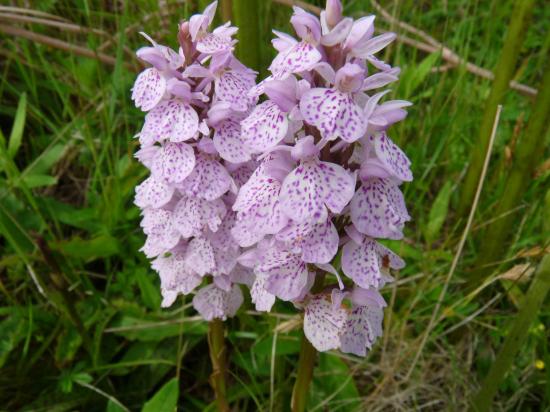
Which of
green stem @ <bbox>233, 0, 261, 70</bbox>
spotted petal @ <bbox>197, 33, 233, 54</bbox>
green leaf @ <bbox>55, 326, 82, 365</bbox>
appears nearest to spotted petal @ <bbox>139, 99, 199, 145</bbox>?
spotted petal @ <bbox>197, 33, 233, 54</bbox>

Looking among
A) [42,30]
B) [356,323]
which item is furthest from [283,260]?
[42,30]

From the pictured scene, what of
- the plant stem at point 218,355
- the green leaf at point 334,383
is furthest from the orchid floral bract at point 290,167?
the green leaf at point 334,383

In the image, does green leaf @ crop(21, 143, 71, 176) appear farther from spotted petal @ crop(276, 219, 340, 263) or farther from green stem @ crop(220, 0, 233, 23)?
spotted petal @ crop(276, 219, 340, 263)

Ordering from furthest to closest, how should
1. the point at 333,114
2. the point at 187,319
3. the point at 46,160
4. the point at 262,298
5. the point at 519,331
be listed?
the point at 46,160 → the point at 187,319 → the point at 519,331 → the point at 262,298 → the point at 333,114

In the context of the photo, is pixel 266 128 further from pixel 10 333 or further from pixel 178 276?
pixel 10 333

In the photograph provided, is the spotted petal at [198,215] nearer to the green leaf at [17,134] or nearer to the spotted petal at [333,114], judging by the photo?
the spotted petal at [333,114]

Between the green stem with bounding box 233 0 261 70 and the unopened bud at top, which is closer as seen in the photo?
the unopened bud at top

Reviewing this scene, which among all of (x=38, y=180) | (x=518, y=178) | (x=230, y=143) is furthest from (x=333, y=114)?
(x=38, y=180)
